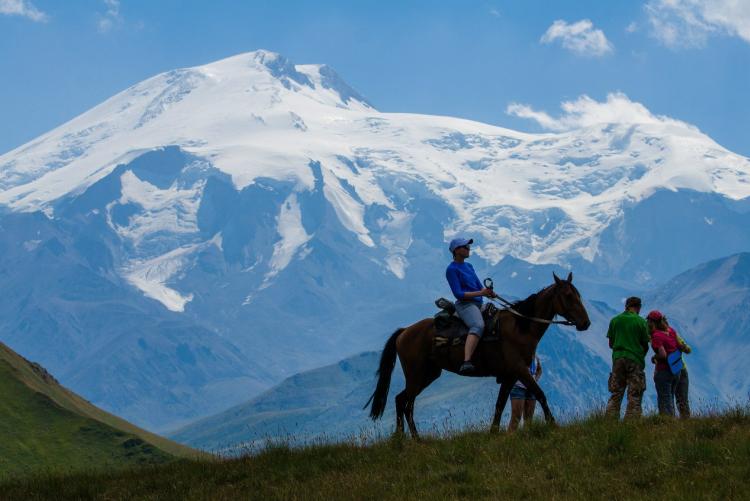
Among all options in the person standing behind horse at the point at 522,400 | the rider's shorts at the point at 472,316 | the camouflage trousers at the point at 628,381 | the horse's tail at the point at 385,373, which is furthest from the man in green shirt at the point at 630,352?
the horse's tail at the point at 385,373

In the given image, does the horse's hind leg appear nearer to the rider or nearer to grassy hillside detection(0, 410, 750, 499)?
the rider

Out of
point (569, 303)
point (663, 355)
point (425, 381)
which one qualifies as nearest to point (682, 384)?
point (663, 355)

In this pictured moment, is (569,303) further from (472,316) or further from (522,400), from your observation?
(522,400)

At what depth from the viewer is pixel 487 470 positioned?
63.1 feet

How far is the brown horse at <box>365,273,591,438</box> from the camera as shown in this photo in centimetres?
2416

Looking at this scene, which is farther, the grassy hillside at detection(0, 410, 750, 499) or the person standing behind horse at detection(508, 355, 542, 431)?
the person standing behind horse at detection(508, 355, 542, 431)

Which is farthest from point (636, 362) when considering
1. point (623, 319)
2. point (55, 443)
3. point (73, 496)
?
point (55, 443)

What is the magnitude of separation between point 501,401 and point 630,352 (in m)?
3.02

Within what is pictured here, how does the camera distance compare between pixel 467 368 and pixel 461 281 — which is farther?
pixel 461 281

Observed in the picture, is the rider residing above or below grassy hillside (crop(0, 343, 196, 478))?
below

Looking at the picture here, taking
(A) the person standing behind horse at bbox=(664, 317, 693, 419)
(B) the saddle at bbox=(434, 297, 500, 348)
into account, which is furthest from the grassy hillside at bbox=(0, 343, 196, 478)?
(A) the person standing behind horse at bbox=(664, 317, 693, 419)

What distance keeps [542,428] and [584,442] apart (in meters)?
1.73

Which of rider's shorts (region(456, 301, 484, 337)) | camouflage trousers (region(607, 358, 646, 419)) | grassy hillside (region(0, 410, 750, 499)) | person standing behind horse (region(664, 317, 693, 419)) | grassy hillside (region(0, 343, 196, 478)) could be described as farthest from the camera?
grassy hillside (region(0, 343, 196, 478))

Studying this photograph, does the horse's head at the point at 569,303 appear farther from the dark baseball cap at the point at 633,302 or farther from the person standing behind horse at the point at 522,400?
the person standing behind horse at the point at 522,400
